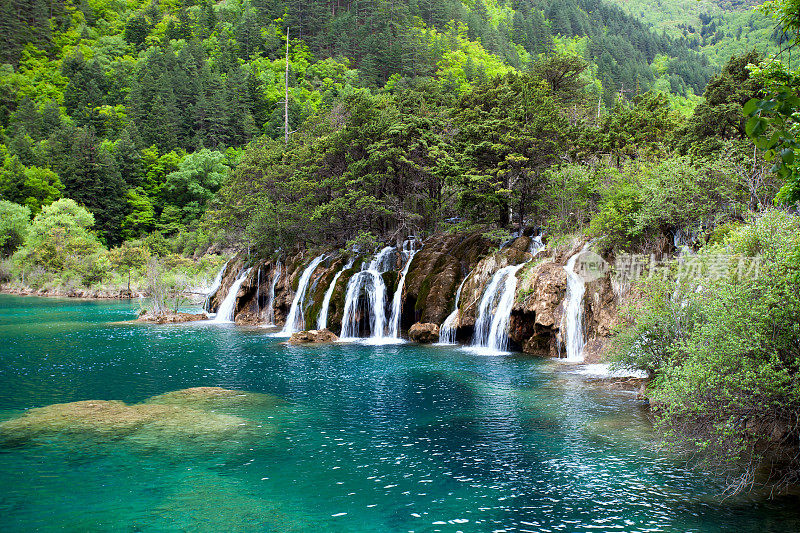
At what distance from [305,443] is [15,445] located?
761 cm

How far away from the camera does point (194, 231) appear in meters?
75.2

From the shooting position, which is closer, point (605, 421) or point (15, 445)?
point (15, 445)

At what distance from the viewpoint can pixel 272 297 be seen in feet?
137

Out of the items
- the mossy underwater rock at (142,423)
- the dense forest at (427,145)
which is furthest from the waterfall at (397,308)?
the mossy underwater rock at (142,423)

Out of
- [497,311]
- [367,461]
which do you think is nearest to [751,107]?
[367,461]

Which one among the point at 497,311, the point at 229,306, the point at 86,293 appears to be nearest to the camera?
the point at 497,311

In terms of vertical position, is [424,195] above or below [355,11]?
below

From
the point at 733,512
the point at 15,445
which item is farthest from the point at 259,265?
the point at 733,512

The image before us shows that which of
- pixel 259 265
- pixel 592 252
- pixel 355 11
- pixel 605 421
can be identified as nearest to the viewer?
pixel 605 421

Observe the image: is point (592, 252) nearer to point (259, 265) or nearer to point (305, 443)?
point (305, 443)

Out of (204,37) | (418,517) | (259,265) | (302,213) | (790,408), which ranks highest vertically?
(204,37)

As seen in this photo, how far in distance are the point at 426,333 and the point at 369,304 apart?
4984 millimetres

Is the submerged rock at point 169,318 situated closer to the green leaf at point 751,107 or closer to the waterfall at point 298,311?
the waterfall at point 298,311

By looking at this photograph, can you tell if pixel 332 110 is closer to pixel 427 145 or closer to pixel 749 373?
pixel 427 145
